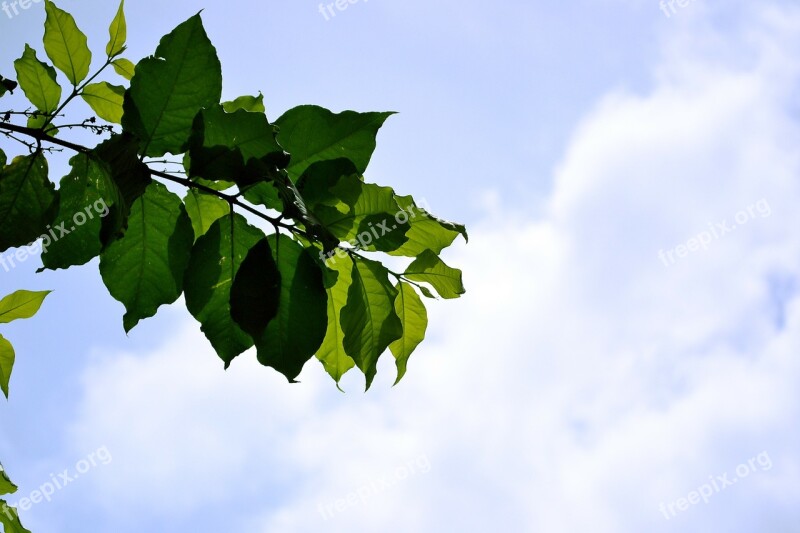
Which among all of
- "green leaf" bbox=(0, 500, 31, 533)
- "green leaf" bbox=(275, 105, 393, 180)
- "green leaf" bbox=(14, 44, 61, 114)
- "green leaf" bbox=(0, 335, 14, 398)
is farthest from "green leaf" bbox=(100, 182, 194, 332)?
"green leaf" bbox=(0, 500, 31, 533)

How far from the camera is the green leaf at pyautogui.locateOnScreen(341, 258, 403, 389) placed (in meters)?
1.36

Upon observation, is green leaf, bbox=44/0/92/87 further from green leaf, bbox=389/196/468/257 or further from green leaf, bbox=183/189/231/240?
green leaf, bbox=389/196/468/257

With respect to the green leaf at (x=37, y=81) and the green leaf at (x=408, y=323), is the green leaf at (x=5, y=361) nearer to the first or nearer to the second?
the green leaf at (x=37, y=81)

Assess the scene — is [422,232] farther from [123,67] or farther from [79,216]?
[123,67]

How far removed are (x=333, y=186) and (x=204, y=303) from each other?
34 centimetres

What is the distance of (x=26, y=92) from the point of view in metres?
1.51

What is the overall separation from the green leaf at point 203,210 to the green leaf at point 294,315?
0.56ft

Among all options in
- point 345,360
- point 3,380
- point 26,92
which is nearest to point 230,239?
point 345,360

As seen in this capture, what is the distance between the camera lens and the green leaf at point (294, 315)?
1.23m

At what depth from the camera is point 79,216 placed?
1309mm

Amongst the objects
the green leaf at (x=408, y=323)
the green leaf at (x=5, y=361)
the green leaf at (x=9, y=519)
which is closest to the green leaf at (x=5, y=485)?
the green leaf at (x=9, y=519)

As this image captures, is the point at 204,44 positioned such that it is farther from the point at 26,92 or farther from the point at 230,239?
the point at 26,92

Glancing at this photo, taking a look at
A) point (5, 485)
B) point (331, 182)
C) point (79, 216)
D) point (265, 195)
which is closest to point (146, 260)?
point (79, 216)

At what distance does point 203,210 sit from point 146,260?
0.50ft
